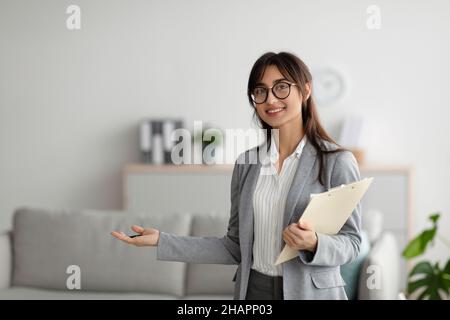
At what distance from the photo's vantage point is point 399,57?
4586 millimetres

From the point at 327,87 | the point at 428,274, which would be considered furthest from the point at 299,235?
the point at 327,87

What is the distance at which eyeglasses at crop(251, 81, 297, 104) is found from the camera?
109 cm

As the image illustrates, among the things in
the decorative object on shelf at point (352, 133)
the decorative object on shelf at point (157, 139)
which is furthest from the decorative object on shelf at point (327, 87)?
the decorative object on shelf at point (157, 139)

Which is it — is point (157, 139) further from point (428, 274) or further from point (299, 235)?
point (299, 235)

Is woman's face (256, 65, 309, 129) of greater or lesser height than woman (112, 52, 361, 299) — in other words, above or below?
above

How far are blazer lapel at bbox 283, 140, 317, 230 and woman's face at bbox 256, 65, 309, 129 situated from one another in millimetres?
77

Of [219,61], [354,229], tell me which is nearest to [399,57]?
[219,61]

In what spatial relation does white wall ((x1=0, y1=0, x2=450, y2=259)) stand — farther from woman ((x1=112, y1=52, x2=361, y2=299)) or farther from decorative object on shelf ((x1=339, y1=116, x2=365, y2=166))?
woman ((x1=112, y1=52, x2=361, y2=299))

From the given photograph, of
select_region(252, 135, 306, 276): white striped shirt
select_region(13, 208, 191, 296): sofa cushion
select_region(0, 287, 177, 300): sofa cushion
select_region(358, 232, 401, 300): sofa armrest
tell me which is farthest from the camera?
select_region(13, 208, 191, 296): sofa cushion

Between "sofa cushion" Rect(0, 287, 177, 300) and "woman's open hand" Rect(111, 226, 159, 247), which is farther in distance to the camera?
"sofa cushion" Rect(0, 287, 177, 300)

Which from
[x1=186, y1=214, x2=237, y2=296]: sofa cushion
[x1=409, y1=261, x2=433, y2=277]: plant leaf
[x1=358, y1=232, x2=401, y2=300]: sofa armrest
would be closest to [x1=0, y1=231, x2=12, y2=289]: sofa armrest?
[x1=186, y1=214, x2=237, y2=296]: sofa cushion

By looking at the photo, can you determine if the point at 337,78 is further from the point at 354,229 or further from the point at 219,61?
the point at 354,229
